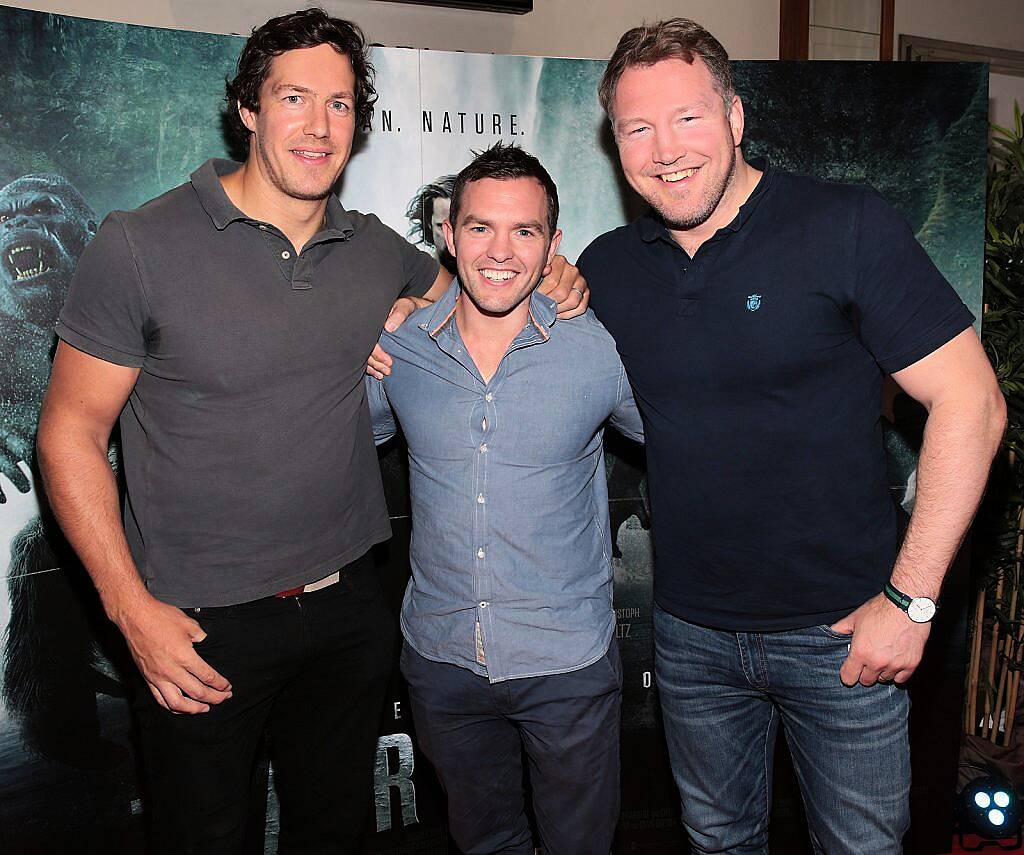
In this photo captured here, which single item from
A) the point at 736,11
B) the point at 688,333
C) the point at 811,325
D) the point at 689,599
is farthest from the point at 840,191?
the point at 736,11

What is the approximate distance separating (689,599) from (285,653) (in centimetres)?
84

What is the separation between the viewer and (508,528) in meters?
1.92

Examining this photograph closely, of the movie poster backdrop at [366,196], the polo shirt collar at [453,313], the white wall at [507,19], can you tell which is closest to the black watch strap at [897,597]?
the movie poster backdrop at [366,196]

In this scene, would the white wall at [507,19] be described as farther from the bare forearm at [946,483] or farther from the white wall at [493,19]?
the bare forearm at [946,483]

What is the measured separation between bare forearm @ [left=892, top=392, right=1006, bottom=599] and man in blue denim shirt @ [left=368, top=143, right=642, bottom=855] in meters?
0.62

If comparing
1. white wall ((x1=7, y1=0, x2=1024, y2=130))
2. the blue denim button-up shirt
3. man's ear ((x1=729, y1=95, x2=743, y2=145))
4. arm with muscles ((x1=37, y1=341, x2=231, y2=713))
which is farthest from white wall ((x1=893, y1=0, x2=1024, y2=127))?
arm with muscles ((x1=37, y1=341, x2=231, y2=713))

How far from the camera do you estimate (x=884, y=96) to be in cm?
255

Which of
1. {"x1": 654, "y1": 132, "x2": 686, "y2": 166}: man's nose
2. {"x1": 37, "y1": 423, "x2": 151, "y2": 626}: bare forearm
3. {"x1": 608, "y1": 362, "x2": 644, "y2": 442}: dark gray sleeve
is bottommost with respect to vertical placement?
{"x1": 37, "y1": 423, "x2": 151, "y2": 626}: bare forearm

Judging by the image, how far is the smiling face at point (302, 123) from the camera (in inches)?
72.8

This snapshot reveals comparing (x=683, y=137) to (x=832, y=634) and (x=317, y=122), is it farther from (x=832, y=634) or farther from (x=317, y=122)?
(x=832, y=634)

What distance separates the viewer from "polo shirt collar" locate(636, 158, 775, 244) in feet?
5.82

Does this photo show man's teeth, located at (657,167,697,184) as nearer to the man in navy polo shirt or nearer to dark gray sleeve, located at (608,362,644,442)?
the man in navy polo shirt

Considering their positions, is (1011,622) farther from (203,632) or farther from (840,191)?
(203,632)

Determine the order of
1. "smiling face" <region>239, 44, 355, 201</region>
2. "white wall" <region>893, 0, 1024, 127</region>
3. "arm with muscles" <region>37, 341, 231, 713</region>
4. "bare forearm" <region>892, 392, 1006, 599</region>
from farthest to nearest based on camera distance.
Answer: "white wall" <region>893, 0, 1024, 127</region>
"smiling face" <region>239, 44, 355, 201</region>
"arm with muscles" <region>37, 341, 231, 713</region>
"bare forearm" <region>892, 392, 1006, 599</region>
